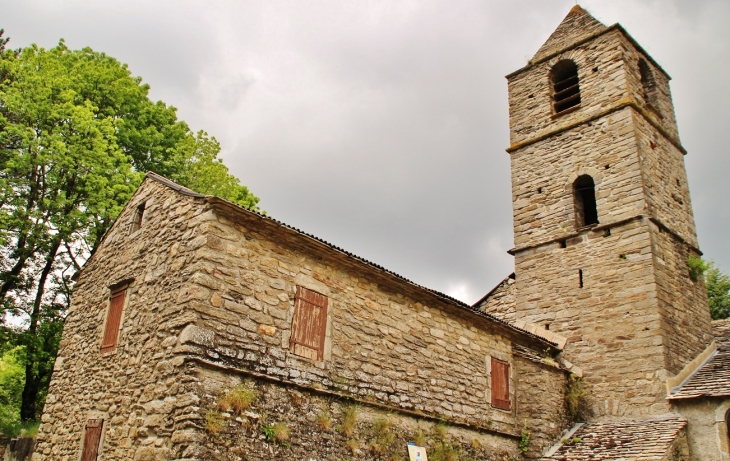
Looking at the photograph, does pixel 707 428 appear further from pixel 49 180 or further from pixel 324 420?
pixel 49 180

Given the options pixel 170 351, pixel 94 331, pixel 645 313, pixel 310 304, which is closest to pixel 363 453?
pixel 310 304

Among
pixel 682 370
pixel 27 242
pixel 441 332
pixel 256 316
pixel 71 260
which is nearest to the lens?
pixel 256 316

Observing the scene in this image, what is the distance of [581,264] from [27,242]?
14810 mm

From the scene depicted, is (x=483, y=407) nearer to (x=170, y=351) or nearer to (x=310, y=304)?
(x=310, y=304)

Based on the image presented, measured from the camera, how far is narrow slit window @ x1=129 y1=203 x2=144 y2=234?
10352 millimetres

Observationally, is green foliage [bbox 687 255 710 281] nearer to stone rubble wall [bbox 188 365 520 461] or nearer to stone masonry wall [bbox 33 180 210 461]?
stone rubble wall [bbox 188 365 520 461]

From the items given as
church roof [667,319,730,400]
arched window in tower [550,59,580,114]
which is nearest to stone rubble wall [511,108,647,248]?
arched window in tower [550,59,580,114]

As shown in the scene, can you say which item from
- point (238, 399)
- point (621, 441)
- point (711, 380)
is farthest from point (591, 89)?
point (238, 399)

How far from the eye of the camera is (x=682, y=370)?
12.0m

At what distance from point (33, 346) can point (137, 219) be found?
769 centimetres

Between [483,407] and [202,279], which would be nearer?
[202,279]

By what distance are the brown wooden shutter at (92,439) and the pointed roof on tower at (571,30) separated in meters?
15.1

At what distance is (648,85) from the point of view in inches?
639

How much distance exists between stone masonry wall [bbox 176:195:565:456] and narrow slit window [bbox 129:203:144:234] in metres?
2.85
